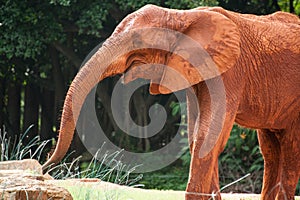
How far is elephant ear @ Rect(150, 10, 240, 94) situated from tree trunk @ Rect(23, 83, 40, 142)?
448 inches

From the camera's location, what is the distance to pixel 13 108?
650 inches

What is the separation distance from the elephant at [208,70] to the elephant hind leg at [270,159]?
1.06 feet

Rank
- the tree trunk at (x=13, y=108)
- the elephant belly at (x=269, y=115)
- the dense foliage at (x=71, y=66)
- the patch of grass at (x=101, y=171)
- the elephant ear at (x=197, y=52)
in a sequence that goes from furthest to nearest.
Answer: the tree trunk at (x=13, y=108), the dense foliage at (x=71, y=66), the patch of grass at (x=101, y=171), the elephant belly at (x=269, y=115), the elephant ear at (x=197, y=52)

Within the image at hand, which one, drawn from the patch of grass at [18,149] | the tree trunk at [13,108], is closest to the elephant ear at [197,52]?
the patch of grass at [18,149]

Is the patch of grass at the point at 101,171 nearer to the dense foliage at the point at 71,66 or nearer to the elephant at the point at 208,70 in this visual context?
the elephant at the point at 208,70

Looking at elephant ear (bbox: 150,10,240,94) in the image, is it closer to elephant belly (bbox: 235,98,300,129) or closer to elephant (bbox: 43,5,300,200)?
elephant (bbox: 43,5,300,200)

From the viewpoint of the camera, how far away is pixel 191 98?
214 inches

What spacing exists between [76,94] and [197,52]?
3.87 feet

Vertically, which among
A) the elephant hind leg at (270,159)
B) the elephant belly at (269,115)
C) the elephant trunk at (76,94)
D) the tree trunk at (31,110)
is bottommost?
the tree trunk at (31,110)

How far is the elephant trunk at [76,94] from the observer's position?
4291 mm

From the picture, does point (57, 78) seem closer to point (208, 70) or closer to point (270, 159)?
point (270, 159)

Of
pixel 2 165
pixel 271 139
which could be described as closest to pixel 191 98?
pixel 271 139

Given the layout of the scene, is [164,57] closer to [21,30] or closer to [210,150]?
[210,150]

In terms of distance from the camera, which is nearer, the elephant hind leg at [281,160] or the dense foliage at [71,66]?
the elephant hind leg at [281,160]
